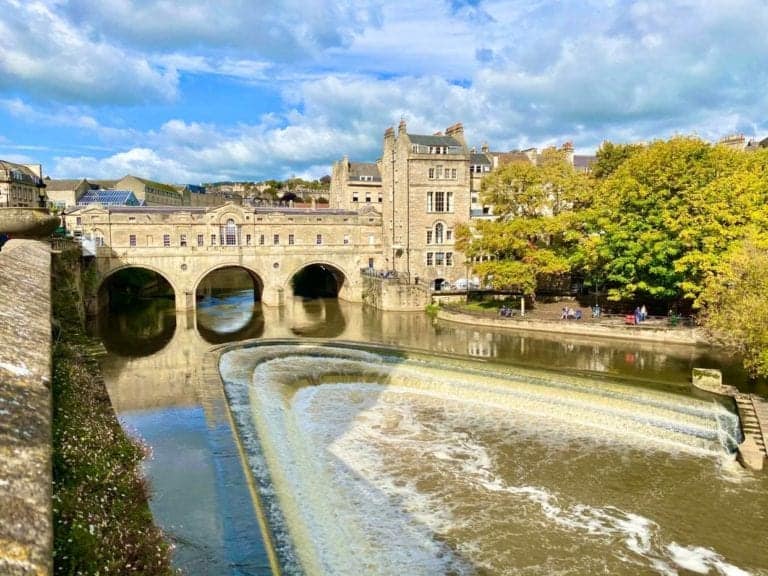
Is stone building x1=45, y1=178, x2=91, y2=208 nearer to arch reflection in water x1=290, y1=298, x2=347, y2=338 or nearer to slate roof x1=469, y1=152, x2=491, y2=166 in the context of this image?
arch reflection in water x1=290, y1=298, x2=347, y2=338

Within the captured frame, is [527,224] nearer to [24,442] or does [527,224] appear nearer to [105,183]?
[24,442]

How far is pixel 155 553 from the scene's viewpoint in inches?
278

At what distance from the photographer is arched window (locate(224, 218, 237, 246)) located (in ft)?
158

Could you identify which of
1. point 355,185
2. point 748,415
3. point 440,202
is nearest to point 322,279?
point 355,185

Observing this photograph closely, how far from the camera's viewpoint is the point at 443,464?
17031mm

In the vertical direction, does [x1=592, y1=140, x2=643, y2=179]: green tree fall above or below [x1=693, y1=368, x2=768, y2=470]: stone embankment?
above

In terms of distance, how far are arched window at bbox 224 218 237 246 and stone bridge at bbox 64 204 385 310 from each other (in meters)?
0.08

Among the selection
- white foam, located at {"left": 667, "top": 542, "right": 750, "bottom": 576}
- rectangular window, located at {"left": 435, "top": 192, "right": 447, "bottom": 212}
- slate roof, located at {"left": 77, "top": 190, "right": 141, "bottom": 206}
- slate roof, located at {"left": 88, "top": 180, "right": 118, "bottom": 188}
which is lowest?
white foam, located at {"left": 667, "top": 542, "right": 750, "bottom": 576}

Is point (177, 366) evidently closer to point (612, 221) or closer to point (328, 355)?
point (328, 355)

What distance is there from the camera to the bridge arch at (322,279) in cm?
5072

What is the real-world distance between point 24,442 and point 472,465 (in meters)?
14.3

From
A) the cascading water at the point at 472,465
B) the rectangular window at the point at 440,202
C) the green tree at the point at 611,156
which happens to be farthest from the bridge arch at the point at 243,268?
the green tree at the point at 611,156

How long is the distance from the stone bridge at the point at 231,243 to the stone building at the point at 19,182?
15610 mm

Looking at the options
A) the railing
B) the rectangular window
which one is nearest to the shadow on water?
the railing
